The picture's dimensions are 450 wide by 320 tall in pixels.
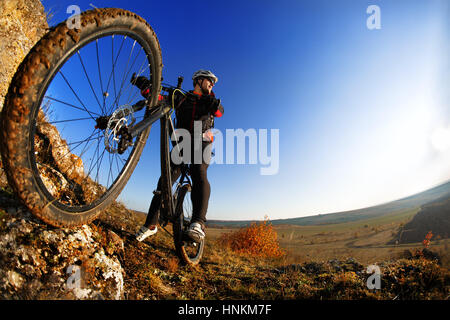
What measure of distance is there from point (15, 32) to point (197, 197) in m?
4.55

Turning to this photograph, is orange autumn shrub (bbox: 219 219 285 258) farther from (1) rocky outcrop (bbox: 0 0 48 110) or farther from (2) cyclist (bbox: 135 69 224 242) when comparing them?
(1) rocky outcrop (bbox: 0 0 48 110)

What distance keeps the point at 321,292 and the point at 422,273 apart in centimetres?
162

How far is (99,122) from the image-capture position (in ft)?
6.56

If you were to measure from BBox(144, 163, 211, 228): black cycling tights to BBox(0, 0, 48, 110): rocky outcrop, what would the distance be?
2.69 m

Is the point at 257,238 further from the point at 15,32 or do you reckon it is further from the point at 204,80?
the point at 15,32

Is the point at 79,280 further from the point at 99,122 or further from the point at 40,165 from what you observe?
the point at 40,165

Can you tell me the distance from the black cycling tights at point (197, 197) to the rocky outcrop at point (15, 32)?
2693 mm

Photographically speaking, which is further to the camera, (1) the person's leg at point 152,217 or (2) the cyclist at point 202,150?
(1) the person's leg at point 152,217

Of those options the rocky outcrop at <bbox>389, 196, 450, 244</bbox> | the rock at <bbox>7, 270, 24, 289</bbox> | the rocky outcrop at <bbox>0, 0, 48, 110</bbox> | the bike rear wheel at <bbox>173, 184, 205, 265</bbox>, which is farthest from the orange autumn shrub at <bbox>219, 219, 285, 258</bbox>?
the rock at <bbox>7, 270, 24, 289</bbox>

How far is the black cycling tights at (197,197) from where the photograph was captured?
3043 mm

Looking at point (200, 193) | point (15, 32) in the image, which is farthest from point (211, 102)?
point (15, 32)

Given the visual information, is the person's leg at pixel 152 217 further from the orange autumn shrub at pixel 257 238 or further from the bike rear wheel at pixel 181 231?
the orange autumn shrub at pixel 257 238

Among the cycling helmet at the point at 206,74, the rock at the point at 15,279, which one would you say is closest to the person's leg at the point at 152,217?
the rock at the point at 15,279
